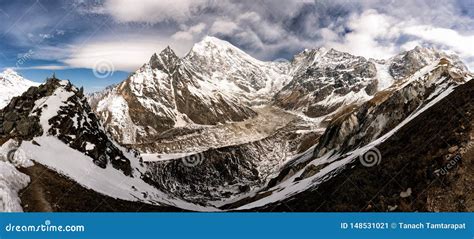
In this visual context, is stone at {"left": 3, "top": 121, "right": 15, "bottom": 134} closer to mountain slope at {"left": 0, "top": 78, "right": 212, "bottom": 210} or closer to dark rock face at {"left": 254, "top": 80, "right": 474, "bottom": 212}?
mountain slope at {"left": 0, "top": 78, "right": 212, "bottom": 210}

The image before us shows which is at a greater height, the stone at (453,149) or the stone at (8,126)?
the stone at (8,126)

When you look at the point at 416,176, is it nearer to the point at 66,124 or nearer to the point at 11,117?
the point at 66,124

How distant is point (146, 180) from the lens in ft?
452

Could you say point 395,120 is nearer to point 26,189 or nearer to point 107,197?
point 107,197

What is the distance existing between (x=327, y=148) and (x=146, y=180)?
63.3 m

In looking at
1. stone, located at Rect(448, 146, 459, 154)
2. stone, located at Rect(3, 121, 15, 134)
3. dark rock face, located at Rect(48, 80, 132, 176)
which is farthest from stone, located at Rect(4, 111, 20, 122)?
stone, located at Rect(448, 146, 459, 154)

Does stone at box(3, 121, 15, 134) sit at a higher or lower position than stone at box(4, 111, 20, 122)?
lower

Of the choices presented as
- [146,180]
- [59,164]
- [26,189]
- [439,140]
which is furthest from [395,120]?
[26,189]

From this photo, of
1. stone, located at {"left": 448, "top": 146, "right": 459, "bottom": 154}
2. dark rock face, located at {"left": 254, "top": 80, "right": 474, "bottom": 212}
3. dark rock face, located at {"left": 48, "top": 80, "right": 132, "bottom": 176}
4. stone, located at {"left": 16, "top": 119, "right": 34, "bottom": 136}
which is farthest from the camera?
dark rock face, located at {"left": 48, "top": 80, "right": 132, "bottom": 176}

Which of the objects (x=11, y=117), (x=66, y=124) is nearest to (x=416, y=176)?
(x=66, y=124)

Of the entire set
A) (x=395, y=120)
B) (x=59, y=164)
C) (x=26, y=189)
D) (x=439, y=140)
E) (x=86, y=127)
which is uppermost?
(x=395, y=120)

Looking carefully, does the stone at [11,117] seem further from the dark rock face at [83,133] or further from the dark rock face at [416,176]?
the dark rock face at [416,176]

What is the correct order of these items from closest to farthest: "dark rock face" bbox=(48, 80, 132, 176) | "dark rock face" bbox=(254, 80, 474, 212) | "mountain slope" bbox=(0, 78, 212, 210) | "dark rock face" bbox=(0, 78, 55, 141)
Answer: "dark rock face" bbox=(254, 80, 474, 212) < "mountain slope" bbox=(0, 78, 212, 210) < "dark rock face" bbox=(0, 78, 55, 141) < "dark rock face" bbox=(48, 80, 132, 176)

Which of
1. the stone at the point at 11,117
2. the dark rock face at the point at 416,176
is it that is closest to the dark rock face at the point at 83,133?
the stone at the point at 11,117
